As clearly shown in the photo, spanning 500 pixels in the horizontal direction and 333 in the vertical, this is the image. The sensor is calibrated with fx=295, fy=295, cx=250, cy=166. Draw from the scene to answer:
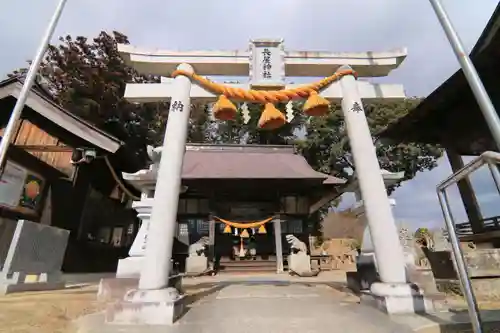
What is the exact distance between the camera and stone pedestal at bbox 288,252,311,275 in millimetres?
13907

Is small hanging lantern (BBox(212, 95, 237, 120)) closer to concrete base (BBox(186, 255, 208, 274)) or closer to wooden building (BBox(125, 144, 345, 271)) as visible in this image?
wooden building (BBox(125, 144, 345, 271))

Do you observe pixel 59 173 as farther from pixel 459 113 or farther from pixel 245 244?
pixel 459 113

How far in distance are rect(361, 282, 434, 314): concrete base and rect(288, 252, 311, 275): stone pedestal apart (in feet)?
32.0

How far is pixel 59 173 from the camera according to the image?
9523 mm

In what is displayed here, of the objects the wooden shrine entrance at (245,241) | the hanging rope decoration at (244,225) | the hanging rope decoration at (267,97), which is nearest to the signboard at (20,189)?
the hanging rope decoration at (267,97)

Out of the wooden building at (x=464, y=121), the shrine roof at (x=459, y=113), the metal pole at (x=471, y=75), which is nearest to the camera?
the metal pole at (x=471, y=75)

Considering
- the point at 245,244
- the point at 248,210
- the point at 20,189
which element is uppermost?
the point at 248,210

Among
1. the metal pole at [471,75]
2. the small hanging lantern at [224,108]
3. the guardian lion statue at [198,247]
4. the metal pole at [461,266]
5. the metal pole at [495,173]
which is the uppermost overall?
the small hanging lantern at [224,108]

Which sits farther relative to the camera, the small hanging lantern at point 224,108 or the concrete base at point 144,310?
the small hanging lantern at point 224,108

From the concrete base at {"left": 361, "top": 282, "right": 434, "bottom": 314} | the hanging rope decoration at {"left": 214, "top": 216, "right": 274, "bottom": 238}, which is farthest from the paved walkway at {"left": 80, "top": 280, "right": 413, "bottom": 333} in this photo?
the hanging rope decoration at {"left": 214, "top": 216, "right": 274, "bottom": 238}

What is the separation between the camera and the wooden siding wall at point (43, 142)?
32.2ft

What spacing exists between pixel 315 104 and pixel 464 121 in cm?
536

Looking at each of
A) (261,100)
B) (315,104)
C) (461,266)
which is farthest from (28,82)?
(461,266)

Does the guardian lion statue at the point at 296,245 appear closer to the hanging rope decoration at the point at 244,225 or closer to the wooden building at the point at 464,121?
the hanging rope decoration at the point at 244,225
